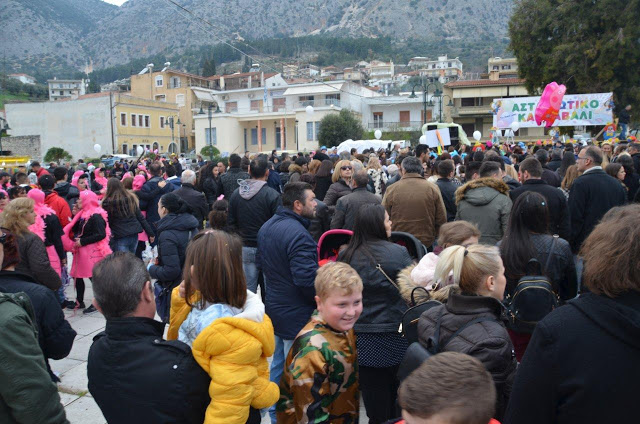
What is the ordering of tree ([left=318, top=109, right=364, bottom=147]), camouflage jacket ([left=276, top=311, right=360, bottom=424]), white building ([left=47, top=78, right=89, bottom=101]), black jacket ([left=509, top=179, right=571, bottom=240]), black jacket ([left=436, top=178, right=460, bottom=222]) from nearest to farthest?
1. camouflage jacket ([left=276, top=311, right=360, bottom=424])
2. black jacket ([left=509, top=179, right=571, bottom=240])
3. black jacket ([left=436, top=178, right=460, bottom=222])
4. tree ([left=318, top=109, right=364, bottom=147])
5. white building ([left=47, top=78, right=89, bottom=101])

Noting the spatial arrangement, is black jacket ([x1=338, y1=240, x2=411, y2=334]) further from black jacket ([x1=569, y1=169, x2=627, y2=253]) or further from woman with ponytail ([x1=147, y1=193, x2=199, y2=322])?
black jacket ([x1=569, y1=169, x2=627, y2=253])

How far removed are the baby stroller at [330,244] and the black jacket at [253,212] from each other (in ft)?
4.56

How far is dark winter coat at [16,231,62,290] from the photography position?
177 inches

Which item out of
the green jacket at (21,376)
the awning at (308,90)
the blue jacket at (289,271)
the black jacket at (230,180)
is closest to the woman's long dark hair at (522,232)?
the blue jacket at (289,271)

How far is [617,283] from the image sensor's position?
5.06ft

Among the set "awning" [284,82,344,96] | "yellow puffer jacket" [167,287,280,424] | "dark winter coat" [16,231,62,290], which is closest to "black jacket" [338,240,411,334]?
"yellow puffer jacket" [167,287,280,424]

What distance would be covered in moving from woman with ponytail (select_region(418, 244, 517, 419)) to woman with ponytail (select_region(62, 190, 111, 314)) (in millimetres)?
5165

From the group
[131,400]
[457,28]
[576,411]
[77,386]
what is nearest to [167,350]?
[131,400]

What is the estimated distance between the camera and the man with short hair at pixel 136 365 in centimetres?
205

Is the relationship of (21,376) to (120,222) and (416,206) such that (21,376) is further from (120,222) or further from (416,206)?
(120,222)

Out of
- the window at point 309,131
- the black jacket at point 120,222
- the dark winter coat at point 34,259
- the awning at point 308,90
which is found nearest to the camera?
the dark winter coat at point 34,259

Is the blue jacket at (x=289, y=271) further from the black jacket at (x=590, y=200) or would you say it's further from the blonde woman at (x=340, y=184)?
the black jacket at (x=590, y=200)

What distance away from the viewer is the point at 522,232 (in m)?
3.45

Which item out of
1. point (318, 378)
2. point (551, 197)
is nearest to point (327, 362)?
point (318, 378)
